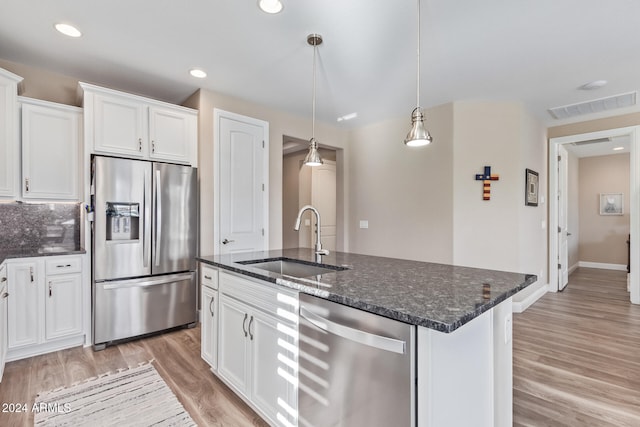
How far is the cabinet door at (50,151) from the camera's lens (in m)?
2.74

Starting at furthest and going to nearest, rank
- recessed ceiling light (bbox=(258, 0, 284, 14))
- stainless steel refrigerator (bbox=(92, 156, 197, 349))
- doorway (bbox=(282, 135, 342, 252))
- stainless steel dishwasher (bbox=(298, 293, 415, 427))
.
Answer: doorway (bbox=(282, 135, 342, 252)) → stainless steel refrigerator (bbox=(92, 156, 197, 349)) → recessed ceiling light (bbox=(258, 0, 284, 14)) → stainless steel dishwasher (bbox=(298, 293, 415, 427))

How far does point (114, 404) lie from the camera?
77.9 inches

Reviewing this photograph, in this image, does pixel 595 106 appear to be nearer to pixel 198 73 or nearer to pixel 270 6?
pixel 270 6

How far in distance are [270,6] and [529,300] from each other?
455cm

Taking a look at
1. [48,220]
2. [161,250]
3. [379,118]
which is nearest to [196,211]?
[161,250]

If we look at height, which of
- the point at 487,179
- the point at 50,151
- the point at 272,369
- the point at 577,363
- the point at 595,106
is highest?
the point at 595,106

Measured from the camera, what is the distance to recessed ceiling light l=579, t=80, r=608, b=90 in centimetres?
332

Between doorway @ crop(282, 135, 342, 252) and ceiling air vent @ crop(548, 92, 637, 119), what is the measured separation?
372 cm

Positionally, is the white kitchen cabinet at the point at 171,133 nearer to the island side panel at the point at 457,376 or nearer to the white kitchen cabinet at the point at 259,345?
the white kitchen cabinet at the point at 259,345

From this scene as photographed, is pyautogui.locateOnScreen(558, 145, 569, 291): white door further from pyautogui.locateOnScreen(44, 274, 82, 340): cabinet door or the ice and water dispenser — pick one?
pyautogui.locateOnScreen(44, 274, 82, 340): cabinet door

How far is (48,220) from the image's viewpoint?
309cm

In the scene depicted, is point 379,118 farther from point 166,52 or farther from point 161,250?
point 161,250

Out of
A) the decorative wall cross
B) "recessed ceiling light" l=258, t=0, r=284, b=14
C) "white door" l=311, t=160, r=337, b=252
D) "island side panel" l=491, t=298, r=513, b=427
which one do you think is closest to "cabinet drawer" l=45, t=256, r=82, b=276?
"recessed ceiling light" l=258, t=0, r=284, b=14

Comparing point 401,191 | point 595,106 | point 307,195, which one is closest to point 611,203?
point 595,106
